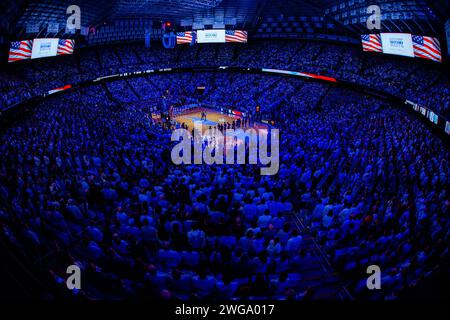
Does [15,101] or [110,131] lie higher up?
[15,101]

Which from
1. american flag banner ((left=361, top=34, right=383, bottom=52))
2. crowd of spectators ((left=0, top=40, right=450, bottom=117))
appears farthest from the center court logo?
american flag banner ((left=361, top=34, right=383, bottom=52))

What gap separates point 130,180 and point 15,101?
20.2 meters

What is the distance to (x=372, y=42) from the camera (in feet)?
112

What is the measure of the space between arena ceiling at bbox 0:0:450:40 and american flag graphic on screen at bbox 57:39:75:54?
149 inches

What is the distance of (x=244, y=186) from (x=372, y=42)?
30356 millimetres

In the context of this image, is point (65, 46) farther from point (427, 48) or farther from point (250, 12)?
point (427, 48)

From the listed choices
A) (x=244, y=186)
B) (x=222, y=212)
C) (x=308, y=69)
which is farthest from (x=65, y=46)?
(x=222, y=212)

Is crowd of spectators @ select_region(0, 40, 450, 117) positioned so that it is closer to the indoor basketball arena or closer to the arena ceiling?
the indoor basketball arena

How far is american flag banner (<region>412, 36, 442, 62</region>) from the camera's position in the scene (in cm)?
2631

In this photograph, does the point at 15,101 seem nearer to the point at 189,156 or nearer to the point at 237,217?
the point at 189,156

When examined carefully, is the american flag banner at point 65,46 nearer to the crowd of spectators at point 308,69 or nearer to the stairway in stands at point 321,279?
the crowd of spectators at point 308,69
